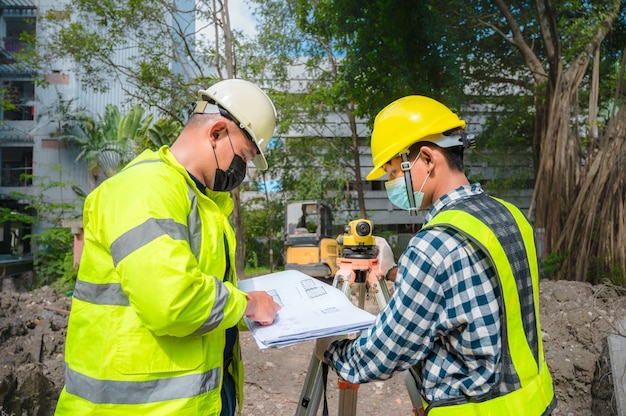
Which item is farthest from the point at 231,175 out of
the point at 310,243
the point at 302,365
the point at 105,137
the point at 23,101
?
the point at 23,101

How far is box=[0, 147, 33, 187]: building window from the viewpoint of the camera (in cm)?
1994

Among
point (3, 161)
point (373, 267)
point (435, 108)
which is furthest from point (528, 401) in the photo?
point (3, 161)

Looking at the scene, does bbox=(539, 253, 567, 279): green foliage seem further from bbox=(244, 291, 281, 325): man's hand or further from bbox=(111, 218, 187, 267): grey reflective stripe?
bbox=(111, 218, 187, 267): grey reflective stripe

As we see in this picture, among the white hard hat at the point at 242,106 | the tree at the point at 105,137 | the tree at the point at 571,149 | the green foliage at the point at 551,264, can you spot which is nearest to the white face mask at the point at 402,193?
the white hard hat at the point at 242,106

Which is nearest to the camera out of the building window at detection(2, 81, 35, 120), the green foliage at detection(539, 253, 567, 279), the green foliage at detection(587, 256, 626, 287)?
the green foliage at detection(587, 256, 626, 287)

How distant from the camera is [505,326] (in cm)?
115

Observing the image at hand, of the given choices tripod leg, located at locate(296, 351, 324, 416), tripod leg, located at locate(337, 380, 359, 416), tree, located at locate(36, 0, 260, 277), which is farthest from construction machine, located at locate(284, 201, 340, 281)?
tripod leg, located at locate(296, 351, 324, 416)

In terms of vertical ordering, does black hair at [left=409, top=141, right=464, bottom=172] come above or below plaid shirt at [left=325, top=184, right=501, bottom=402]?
above

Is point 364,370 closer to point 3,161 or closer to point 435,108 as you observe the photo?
point 435,108

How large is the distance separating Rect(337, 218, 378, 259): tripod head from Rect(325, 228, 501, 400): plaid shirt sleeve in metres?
1.27

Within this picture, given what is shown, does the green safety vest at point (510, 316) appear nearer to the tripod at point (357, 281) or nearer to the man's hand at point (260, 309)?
the man's hand at point (260, 309)

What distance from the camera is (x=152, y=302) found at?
3.76ft

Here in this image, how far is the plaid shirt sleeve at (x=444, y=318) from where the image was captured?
114 centimetres

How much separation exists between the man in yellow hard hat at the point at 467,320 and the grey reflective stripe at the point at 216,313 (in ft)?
1.35
